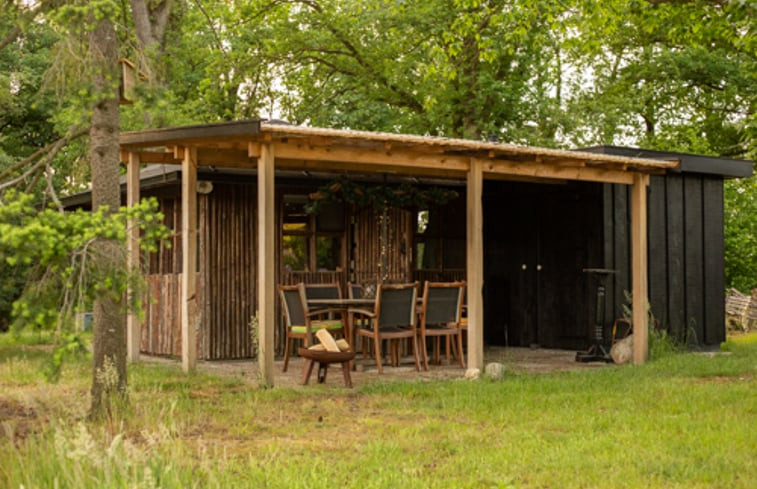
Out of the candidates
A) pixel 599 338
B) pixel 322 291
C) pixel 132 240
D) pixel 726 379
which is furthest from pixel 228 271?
pixel 726 379

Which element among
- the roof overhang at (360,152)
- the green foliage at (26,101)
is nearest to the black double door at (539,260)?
the roof overhang at (360,152)

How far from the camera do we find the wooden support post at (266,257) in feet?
28.8

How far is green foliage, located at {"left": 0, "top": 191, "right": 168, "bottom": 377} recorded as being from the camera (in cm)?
450

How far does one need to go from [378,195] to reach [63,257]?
760cm

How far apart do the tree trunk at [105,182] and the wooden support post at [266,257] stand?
1.66m

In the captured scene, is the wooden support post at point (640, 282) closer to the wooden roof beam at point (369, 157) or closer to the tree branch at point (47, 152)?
the wooden roof beam at point (369, 157)

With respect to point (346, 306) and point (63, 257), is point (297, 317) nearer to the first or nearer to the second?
point (346, 306)

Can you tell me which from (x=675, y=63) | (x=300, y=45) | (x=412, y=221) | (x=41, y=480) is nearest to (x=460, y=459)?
(x=41, y=480)

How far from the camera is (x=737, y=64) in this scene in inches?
953

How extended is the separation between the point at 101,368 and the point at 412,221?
679cm

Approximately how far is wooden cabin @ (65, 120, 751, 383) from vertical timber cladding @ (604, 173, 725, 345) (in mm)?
27

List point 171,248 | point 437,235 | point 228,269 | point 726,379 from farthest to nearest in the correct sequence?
point 437,235 < point 171,248 < point 228,269 < point 726,379

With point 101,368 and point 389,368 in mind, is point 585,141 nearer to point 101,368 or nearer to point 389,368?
point 389,368

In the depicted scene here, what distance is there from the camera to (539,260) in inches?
550
